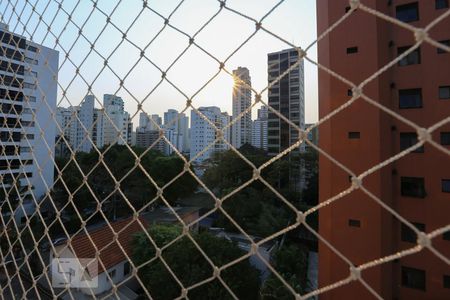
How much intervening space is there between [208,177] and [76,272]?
17.3 ft

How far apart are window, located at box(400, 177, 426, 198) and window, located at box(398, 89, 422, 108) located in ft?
2.35

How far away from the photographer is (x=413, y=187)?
8.67ft

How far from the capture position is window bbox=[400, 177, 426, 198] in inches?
102

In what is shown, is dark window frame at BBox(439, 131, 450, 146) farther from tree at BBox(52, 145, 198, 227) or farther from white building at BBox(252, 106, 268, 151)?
white building at BBox(252, 106, 268, 151)

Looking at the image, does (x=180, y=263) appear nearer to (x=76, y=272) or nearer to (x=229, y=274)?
(x=229, y=274)

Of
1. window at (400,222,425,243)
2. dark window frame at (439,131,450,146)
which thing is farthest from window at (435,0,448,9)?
window at (400,222,425,243)

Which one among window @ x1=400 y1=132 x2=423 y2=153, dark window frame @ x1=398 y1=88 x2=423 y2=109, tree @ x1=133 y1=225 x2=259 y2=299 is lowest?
tree @ x1=133 y1=225 x2=259 y2=299

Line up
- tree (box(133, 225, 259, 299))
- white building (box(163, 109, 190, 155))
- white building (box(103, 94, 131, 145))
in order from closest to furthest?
white building (box(103, 94, 131, 145))
tree (box(133, 225, 259, 299))
white building (box(163, 109, 190, 155))

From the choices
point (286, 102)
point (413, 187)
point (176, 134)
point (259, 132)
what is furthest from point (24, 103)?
point (176, 134)

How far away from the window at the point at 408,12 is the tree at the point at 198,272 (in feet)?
10.2

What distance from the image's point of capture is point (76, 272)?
2.79 meters

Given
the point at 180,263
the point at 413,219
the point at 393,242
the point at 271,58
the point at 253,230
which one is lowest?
the point at 253,230

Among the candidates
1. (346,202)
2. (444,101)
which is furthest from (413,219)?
(444,101)

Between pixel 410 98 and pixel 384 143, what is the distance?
55 centimetres
